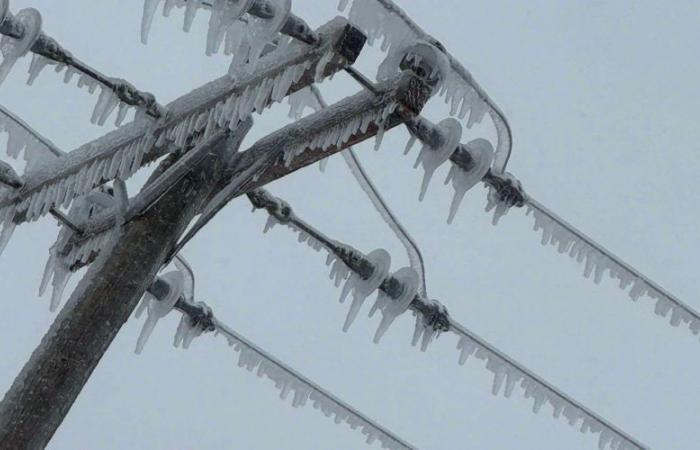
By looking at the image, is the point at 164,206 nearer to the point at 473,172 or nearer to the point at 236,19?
the point at 236,19

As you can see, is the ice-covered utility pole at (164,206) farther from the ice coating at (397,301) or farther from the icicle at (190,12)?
the ice coating at (397,301)

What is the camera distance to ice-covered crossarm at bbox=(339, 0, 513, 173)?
22.4 ft

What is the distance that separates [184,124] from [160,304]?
1.67 metres

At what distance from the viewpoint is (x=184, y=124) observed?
23.0 feet

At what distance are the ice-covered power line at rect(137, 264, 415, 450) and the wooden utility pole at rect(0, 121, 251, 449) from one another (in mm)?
1245

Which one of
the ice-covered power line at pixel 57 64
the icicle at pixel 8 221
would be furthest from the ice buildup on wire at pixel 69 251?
the ice-covered power line at pixel 57 64

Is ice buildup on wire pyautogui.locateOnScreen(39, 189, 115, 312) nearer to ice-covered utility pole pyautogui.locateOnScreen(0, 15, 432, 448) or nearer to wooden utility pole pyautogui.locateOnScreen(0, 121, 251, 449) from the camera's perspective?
ice-covered utility pole pyautogui.locateOnScreen(0, 15, 432, 448)

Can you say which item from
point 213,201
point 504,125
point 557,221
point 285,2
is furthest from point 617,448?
point 285,2

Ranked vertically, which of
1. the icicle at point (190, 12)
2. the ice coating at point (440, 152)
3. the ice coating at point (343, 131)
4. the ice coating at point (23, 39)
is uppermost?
the ice coating at point (440, 152)

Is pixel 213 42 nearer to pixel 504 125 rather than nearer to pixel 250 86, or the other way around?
pixel 250 86

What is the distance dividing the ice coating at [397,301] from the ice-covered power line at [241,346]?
756 mm

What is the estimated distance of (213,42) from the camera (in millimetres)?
6461

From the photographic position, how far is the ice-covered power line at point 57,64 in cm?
657

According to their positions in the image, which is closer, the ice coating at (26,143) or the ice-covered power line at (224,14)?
the ice-covered power line at (224,14)
